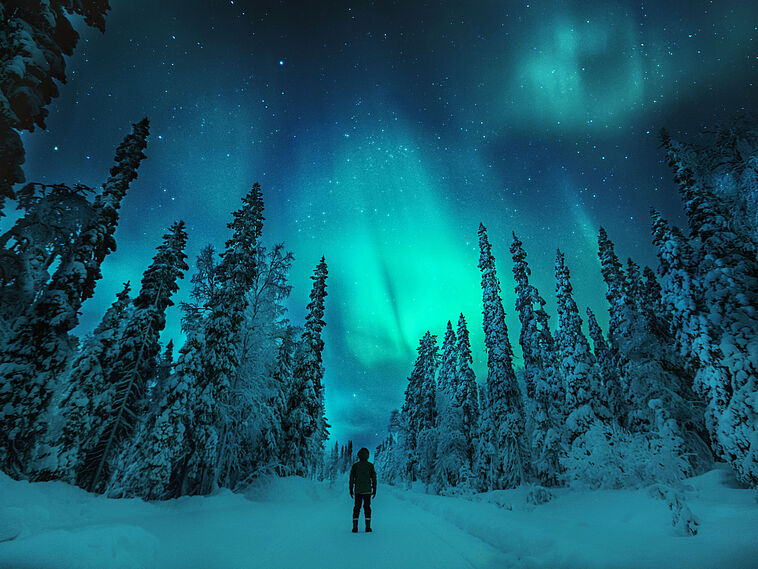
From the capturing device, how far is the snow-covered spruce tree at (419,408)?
3819cm

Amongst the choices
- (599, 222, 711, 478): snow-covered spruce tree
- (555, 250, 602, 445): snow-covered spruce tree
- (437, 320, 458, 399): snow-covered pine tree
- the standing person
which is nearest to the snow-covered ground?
the standing person

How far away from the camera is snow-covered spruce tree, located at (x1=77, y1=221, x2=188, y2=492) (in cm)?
1650

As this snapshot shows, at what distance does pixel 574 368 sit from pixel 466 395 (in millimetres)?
13796

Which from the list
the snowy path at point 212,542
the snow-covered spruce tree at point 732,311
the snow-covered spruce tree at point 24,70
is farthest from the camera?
the snow-covered spruce tree at point 732,311

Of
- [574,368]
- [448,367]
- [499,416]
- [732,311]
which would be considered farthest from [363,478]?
[448,367]

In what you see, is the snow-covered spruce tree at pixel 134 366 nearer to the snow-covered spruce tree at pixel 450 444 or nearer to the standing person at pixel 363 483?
the standing person at pixel 363 483

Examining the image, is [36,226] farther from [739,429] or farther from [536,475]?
[536,475]

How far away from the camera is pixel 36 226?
10969 mm

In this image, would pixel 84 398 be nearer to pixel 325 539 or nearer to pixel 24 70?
pixel 24 70

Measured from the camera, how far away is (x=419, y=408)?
41000 millimetres

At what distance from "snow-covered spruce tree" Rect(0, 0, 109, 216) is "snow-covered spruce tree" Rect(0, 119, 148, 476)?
19.1ft

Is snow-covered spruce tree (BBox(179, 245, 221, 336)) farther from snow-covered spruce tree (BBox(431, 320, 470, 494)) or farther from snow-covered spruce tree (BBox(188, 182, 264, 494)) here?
snow-covered spruce tree (BBox(431, 320, 470, 494))

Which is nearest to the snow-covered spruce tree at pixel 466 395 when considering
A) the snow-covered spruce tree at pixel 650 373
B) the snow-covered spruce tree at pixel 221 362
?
the snow-covered spruce tree at pixel 650 373

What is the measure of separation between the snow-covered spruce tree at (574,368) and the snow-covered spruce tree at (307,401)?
1668 cm
